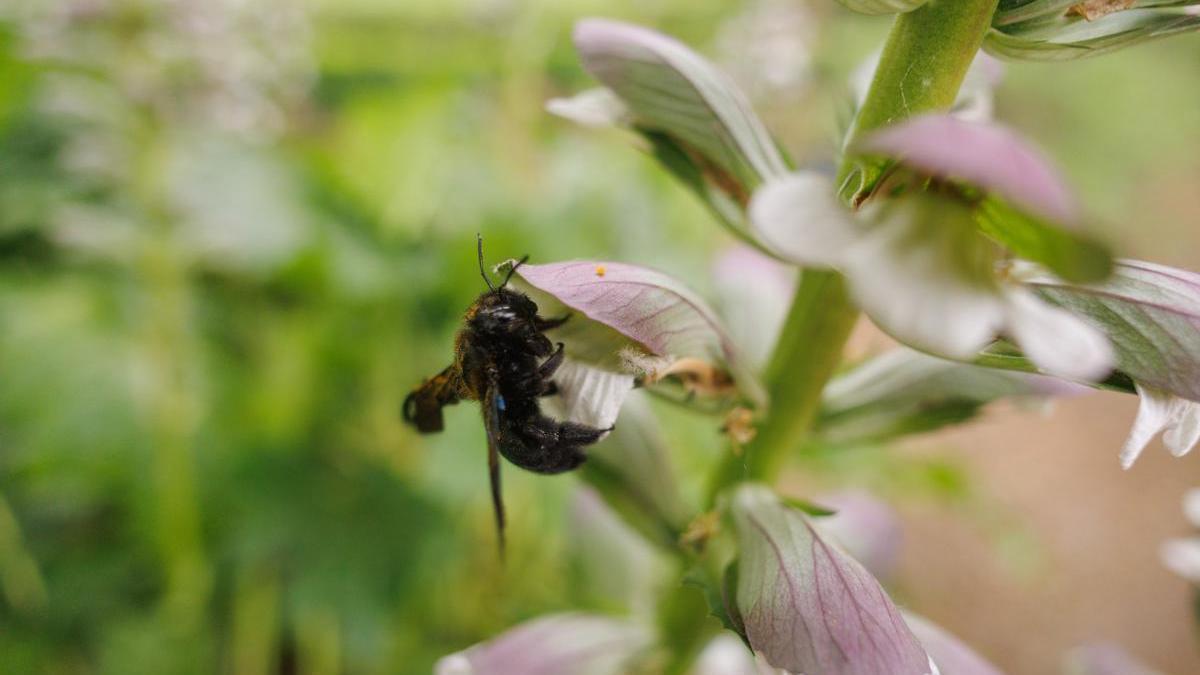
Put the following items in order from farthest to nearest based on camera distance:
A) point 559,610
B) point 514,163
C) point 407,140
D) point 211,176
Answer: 1. point 514,163
2. point 407,140
3. point 211,176
4. point 559,610

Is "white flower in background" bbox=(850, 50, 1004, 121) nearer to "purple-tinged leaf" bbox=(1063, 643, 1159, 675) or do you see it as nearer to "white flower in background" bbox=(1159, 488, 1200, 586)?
"white flower in background" bbox=(1159, 488, 1200, 586)

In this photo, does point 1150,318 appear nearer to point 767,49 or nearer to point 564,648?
point 564,648

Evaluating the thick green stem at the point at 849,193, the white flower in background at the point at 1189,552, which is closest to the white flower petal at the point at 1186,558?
the white flower in background at the point at 1189,552

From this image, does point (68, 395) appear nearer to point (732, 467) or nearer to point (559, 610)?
point (559, 610)

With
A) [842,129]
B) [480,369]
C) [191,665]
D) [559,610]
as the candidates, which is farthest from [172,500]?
[842,129]

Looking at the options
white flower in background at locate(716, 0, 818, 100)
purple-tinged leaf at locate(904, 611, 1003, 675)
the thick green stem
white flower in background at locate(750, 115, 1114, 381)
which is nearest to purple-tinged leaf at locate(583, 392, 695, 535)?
the thick green stem

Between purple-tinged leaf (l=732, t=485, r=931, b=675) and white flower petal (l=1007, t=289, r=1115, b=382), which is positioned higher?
white flower petal (l=1007, t=289, r=1115, b=382)

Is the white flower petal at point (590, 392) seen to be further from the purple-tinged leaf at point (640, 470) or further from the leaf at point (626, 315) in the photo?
the purple-tinged leaf at point (640, 470)
